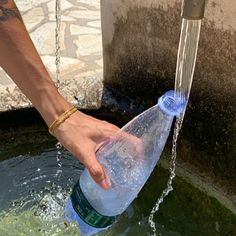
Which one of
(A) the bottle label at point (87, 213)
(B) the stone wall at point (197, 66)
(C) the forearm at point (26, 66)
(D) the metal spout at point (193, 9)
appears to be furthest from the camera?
(B) the stone wall at point (197, 66)

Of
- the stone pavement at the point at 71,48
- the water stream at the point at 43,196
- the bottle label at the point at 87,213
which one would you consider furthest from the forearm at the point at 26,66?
the stone pavement at the point at 71,48

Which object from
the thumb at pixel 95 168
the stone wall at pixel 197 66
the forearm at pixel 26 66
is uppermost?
the forearm at pixel 26 66

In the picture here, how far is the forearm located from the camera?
1402mm

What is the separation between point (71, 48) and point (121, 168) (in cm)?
239

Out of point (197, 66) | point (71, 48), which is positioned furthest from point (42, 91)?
point (71, 48)

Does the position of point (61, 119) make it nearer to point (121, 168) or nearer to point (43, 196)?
point (121, 168)

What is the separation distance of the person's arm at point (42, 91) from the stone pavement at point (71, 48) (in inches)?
52.4

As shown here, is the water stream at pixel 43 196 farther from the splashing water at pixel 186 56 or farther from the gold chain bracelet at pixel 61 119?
the gold chain bracelet at pixel 61 119

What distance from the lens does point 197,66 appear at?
2.33 metres

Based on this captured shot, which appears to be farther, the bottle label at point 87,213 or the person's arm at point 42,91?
the bottle label at point 87,213

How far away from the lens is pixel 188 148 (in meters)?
2.55

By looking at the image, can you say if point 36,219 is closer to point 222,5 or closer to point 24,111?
point 24,111

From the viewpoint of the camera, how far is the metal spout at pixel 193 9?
1278 millimetres

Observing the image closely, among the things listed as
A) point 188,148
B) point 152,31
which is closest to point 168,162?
point 188,148
